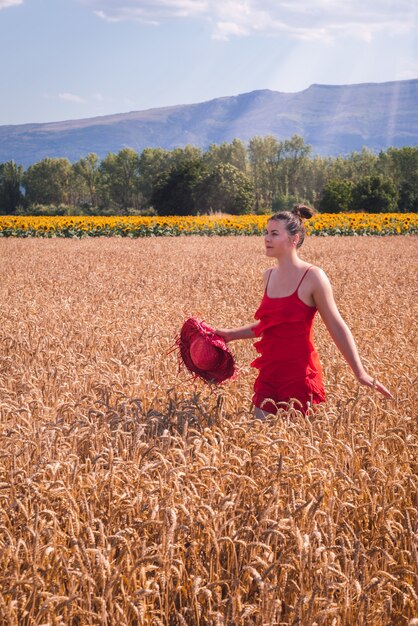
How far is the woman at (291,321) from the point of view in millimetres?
4738

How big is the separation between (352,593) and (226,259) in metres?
16.1

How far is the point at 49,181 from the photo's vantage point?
435 ft

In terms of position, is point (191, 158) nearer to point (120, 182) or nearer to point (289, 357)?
point (120, 182)

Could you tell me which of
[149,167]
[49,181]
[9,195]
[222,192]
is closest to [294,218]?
[222,192]

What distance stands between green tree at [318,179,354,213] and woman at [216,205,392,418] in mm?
51798

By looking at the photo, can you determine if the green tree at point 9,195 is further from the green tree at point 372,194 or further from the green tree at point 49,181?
the green tree at point 372,194

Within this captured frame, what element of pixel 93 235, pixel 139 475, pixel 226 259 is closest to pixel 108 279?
pixel 226 259

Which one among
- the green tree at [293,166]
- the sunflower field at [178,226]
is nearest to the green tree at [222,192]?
the sunflower field at [178,226]

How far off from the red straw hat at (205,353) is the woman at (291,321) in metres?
0.26

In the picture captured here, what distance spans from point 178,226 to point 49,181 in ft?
344

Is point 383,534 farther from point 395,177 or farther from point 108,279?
point 395,177

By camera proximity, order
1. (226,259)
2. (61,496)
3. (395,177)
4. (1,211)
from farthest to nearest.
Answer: (395,177), (1,211), (226,259), (61,496)

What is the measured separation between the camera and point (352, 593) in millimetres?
2748

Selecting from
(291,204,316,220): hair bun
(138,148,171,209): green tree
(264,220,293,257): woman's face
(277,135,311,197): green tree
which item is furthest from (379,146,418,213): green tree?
(264,220,293,257): woman's face
